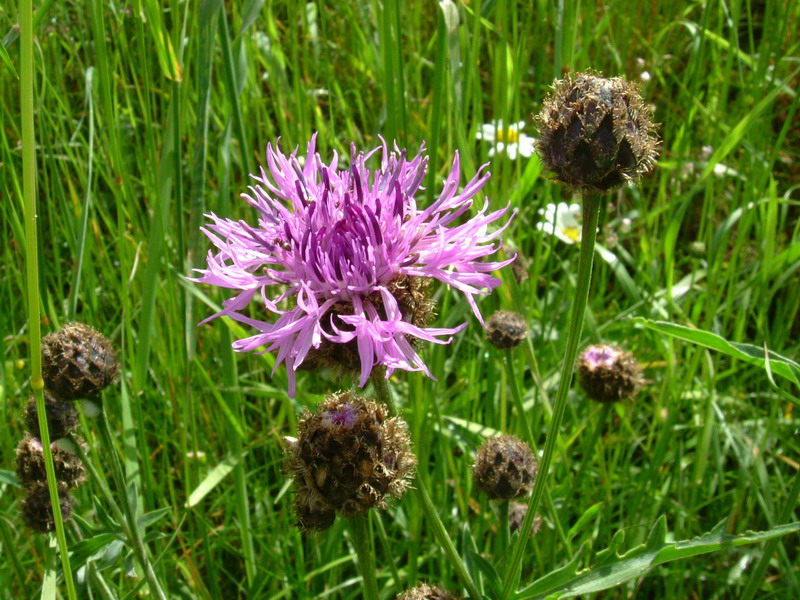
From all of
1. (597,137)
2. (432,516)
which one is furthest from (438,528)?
(597,137)

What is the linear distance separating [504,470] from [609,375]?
52 cm

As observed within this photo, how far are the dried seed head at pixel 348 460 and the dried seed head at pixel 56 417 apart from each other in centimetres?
55

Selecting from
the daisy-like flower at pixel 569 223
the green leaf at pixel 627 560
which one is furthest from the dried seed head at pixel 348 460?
the daisy-like flower at pixel 569 223

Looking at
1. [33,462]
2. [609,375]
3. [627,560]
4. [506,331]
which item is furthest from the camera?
[609,375]

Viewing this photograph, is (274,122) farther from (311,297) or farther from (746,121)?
(311,297)

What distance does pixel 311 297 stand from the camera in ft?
4.17

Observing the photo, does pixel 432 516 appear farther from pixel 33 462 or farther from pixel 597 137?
pixel 33 462

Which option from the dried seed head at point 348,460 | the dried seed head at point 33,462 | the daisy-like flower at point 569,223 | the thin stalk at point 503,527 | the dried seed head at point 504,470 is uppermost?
the dried seed head at point 348,460

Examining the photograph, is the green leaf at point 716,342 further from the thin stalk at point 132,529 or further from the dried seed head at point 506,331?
the thin stalk at point 132,529

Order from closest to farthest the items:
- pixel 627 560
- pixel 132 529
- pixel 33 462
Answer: pixel 627 560
pixel 132 529
pixel 33 462

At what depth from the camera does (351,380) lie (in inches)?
55.3

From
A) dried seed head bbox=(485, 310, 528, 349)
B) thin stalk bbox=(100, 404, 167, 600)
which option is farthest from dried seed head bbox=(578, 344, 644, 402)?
thin stalk bbox=(100, 404, 167, 600)

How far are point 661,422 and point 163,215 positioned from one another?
151 centimetres

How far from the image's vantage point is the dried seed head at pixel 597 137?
122 cm
